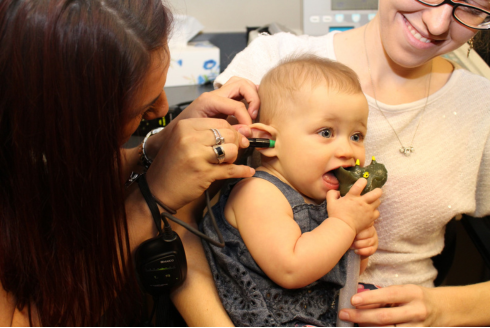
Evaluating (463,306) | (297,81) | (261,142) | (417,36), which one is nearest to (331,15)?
(417,36)

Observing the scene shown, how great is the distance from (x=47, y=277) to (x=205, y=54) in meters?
1.40

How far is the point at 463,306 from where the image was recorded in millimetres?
1047

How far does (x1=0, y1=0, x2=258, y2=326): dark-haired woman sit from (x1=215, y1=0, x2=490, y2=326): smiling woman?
0.49 meters

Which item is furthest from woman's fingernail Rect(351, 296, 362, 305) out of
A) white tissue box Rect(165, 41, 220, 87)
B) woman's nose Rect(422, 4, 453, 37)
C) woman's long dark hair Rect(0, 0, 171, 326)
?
white tissue box Rect(165, 41, 220, 87)

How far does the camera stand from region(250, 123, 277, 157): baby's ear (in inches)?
39.6

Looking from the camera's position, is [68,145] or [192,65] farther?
[192,65]

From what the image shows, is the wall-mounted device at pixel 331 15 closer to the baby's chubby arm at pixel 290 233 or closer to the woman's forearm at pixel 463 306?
the baby's chubby arm at pixel 290 233

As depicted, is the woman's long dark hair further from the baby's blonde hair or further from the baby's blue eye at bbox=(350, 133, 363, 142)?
the baby's blue eye at bbox=(350, 133, 363, 142)

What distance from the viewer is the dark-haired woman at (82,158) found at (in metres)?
0.69

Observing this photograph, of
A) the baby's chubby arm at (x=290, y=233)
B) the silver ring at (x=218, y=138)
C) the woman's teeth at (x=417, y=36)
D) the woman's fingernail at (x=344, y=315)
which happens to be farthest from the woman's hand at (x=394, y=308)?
the woman's teeth at (x=417, y=36)

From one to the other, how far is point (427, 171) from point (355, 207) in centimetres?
34

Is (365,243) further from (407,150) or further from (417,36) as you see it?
(417,36)

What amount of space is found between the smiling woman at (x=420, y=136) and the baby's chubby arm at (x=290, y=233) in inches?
8.0

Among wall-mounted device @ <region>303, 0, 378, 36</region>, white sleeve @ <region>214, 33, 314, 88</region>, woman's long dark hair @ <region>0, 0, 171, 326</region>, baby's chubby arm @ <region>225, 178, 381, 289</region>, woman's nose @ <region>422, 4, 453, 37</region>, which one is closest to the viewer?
woman's long dark hair @ <region>0, 0, 171, 326</region>
